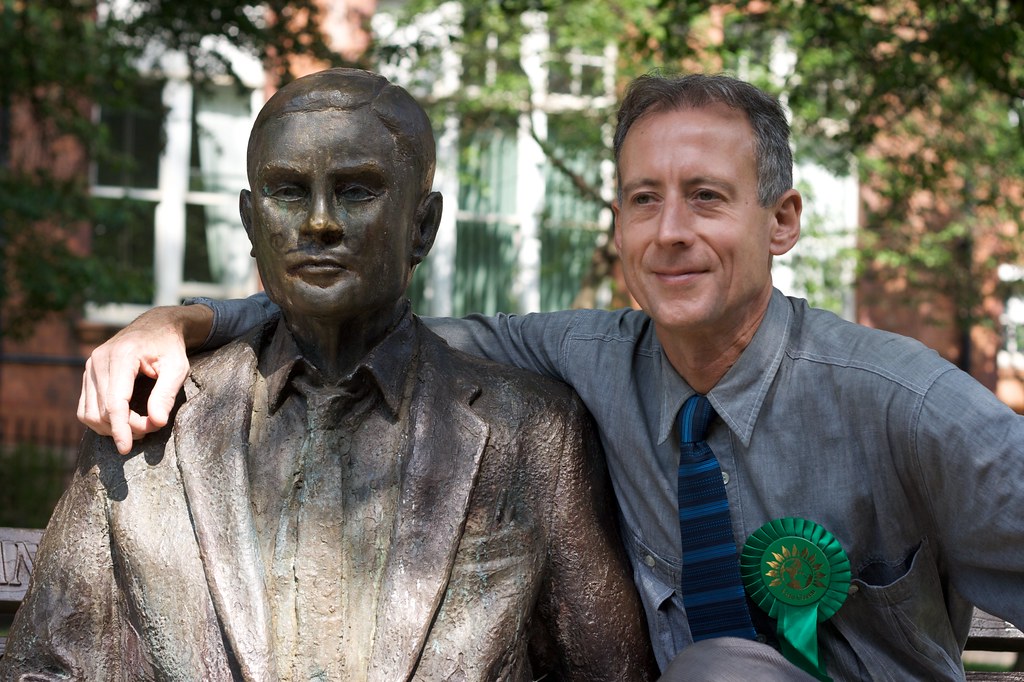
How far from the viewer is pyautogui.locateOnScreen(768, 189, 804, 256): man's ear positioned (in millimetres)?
2951

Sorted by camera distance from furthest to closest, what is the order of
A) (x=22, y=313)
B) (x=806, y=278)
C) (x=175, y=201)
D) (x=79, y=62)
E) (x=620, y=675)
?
(x=175, y=201) < (x=806, y=278) < (x=22, y=313) < (x=79, y=62) < (x=620, y=675)

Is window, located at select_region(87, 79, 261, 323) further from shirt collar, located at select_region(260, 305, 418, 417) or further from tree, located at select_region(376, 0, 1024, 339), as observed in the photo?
shirt collar, located at select_region(260, 305, 418, 417)

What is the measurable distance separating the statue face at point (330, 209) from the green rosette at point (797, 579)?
969mm

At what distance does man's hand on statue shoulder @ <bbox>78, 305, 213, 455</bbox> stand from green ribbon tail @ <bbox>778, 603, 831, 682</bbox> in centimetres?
135

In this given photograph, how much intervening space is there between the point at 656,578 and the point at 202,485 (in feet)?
3.29

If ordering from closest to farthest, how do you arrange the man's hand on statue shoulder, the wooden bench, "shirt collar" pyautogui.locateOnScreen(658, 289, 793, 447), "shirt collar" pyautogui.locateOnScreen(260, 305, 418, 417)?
the man's hand on statue shoulder → "shirt collar" pyautogui.locateOnScreen(260, 305, 418, 417) → "shirt collar" pyautogui.locateOnScreen(658, 289, 793, 447) → the wooden bench

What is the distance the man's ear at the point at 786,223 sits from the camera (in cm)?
295

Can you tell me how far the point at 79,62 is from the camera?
7957 millimetres

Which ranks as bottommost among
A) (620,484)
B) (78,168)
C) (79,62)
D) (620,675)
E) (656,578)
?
(620,675)

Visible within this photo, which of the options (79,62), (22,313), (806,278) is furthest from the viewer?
(806,278)

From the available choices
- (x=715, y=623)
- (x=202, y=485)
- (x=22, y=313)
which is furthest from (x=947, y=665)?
(x=22, y=313)

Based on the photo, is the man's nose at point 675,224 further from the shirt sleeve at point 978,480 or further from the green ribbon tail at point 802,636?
the green ribbon tail at point 802,636

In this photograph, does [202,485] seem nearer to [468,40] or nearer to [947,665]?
[947,665]

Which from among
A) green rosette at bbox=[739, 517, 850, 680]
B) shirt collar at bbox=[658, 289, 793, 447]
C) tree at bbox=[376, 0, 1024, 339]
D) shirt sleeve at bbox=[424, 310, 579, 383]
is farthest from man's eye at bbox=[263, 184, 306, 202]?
tree at bbox=[376, 0, 1024, 339]
